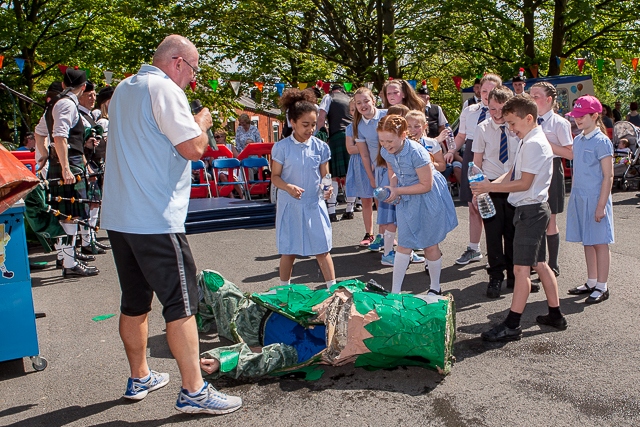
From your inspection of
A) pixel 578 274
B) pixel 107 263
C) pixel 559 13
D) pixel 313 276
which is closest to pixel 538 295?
pixel 578 274

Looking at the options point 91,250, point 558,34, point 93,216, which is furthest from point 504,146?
point 558,34

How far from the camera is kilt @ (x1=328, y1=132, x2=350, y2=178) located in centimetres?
1101

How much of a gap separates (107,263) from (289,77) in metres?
15.3

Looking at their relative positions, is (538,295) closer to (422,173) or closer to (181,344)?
(422,173)

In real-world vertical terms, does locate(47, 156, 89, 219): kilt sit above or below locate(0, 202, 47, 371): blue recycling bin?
above

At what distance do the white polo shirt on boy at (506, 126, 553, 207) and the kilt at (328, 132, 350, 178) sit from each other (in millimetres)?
6272

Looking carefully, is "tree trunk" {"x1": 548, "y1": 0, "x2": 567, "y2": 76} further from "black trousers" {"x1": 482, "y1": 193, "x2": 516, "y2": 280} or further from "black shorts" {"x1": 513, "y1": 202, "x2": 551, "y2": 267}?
"black shorts" {"x1": 513, "y1": 202, "x2": 551, "y2": 267}

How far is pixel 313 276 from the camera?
23.2 feet

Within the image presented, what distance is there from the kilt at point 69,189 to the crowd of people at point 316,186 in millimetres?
16

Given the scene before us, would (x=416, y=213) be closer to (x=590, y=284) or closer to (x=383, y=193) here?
(x=383, y=193)

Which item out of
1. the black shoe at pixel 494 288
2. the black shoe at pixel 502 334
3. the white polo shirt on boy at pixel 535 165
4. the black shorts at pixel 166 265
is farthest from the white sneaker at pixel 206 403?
the black shoe at pixel 494 288

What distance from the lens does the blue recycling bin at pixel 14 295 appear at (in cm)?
446

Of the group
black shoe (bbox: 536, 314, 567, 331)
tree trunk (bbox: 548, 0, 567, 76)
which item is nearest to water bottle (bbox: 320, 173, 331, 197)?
black shoe (bbox: 536, 314, 567, 331)

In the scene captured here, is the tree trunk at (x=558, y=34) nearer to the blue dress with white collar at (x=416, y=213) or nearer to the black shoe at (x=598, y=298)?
the black shoe at (x=598, y=298)
